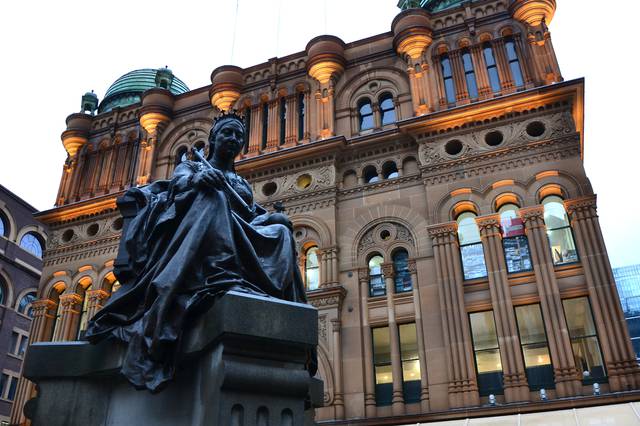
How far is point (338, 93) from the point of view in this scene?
25.9 m

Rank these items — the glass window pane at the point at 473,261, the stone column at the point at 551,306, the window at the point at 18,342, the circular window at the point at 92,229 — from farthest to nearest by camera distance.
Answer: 1. the window at the point at 18,342
2. the circular window at the point at 92,229
3. the glass window pane at the point at 473,261
4. the stone column at the point at 551,306

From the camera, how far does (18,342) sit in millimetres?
40812

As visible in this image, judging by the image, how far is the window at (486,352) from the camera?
17.7 m

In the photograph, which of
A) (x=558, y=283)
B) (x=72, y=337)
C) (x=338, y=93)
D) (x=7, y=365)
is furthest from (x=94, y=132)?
(x=558, y=283)

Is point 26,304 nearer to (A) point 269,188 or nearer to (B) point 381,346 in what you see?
(A) point 269,188

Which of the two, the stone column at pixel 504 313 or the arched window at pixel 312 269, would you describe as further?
the arched window at pixel 312 269

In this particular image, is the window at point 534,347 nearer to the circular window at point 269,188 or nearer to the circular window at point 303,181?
the circular window at point 303,181

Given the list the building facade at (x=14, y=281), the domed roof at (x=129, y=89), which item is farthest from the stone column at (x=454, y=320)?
the building facade at (x=14, y=281)

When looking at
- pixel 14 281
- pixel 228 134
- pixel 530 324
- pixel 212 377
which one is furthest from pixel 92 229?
pixel 212 377

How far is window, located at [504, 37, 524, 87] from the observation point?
75.7 feet

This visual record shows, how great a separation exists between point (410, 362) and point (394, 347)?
2.48ft

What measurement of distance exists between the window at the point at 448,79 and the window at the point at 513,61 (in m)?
2.53

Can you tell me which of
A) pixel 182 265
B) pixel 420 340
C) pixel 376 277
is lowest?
pixel 182 265

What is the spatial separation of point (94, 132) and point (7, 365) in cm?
1962
